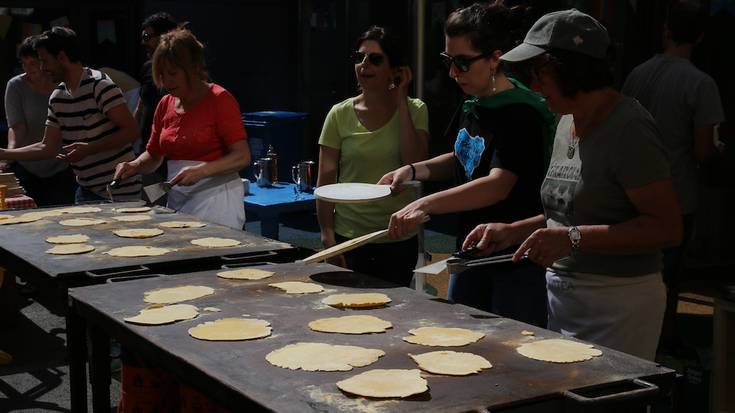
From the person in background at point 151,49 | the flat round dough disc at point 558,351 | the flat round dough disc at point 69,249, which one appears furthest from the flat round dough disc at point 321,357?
the person in background at point 151,49

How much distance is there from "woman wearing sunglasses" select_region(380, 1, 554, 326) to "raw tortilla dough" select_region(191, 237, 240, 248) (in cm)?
92

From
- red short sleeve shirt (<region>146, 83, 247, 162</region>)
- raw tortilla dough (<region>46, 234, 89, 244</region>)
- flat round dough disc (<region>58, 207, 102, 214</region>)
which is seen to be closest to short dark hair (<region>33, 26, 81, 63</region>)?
flat round dough disc (<region>58, 207, 102, 214</region>)

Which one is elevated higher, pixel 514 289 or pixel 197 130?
pixel 197 130

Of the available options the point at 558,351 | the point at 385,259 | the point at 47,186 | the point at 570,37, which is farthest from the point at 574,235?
the point at 47,186

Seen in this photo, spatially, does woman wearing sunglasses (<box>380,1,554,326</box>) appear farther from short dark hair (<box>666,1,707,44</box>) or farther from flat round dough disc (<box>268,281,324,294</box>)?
short dark hair (<box>666,1,707,44</box>)

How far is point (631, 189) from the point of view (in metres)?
2.37

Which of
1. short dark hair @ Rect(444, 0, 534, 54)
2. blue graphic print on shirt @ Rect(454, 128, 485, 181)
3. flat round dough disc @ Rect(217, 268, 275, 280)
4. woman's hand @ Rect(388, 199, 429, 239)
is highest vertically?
short dark hair @ Rect(444, 0, 534, 54)

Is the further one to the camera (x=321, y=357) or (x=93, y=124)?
(x=93, y=124)

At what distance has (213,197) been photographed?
436 cm

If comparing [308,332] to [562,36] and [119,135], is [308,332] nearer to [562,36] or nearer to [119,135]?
[562,36]

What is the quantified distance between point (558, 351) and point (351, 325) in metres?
0.57

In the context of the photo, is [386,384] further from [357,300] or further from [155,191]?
[155,191]

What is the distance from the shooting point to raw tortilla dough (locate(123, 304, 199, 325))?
2.47 meters

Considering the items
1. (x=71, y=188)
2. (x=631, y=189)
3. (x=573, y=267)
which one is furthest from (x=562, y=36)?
(x=71, y=188)
